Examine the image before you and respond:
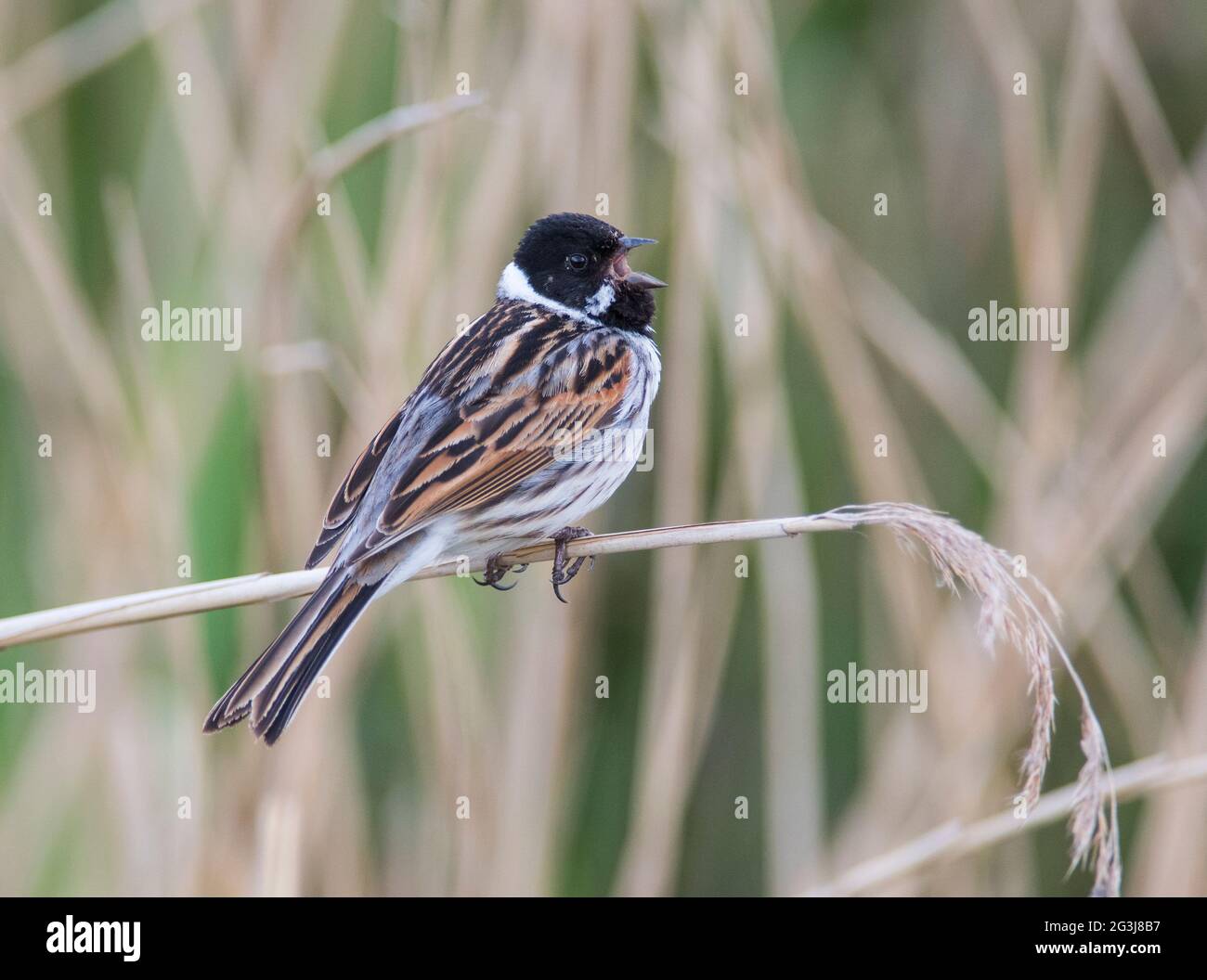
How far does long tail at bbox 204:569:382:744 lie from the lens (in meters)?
2.60

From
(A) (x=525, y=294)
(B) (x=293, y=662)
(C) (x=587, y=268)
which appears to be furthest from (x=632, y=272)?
(B) (x=293, y=662)

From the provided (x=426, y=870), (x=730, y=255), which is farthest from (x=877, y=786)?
(x=730, y=255)

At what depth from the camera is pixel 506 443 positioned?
10.7 ft

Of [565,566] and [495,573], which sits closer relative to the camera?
[565,566]

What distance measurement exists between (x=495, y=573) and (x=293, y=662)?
2.89 feet

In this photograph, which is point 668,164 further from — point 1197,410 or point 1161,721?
point 1161,721

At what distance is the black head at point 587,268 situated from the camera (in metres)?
3.65

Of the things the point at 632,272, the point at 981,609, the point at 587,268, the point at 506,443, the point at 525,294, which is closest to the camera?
the point at 981,609

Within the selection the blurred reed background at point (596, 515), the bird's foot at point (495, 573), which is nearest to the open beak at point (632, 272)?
the blurred reed background at point (596, 515)

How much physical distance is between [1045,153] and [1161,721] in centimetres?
166

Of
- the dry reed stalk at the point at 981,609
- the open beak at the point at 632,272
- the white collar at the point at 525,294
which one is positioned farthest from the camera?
the white collar at the point at 525,294

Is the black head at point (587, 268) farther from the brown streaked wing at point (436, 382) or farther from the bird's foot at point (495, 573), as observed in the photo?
the bird's foot at point (495, 573)

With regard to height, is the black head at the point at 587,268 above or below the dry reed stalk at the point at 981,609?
above

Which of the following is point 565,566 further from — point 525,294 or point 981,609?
point 981,609
